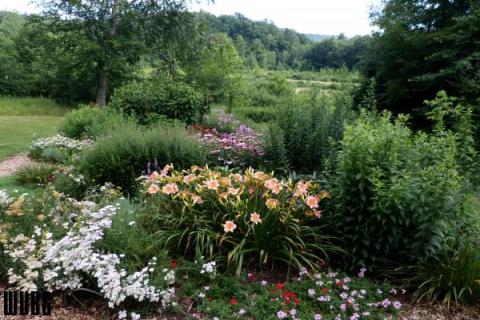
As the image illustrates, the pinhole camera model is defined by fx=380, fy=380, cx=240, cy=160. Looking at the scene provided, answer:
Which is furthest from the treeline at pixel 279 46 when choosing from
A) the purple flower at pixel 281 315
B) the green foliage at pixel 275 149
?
the purple flower at pixel 281 315

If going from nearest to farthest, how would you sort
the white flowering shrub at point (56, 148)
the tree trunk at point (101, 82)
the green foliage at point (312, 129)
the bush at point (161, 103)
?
the green foliage at point (312, 129) < the white flowering shrub at point (56, 148) < the bush at point (161, 103) < the tree trunk at point (101, 82)

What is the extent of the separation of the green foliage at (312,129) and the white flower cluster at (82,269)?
2475mm

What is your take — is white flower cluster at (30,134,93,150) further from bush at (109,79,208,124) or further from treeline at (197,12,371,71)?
treeline at (197,12,371,71)

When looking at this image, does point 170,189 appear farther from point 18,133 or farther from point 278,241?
point 18,133

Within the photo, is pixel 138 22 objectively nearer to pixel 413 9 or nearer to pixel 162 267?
pixel 413 9

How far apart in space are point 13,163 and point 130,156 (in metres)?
3.98

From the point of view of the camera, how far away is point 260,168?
4.66 m

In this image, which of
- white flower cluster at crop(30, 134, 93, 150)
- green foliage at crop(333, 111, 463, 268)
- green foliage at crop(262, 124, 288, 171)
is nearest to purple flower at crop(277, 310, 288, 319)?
green foliage at crop(333, 111, 463, 268)

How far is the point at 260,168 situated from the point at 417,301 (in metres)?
2.34

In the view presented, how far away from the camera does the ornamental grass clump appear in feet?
10.2

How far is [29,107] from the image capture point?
1862 centimetres

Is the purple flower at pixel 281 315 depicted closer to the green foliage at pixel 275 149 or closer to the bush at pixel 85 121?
the green foliage at pixel 275 149

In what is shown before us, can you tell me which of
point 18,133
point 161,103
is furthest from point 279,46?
point 161,103

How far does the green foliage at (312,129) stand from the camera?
4.58 metres
